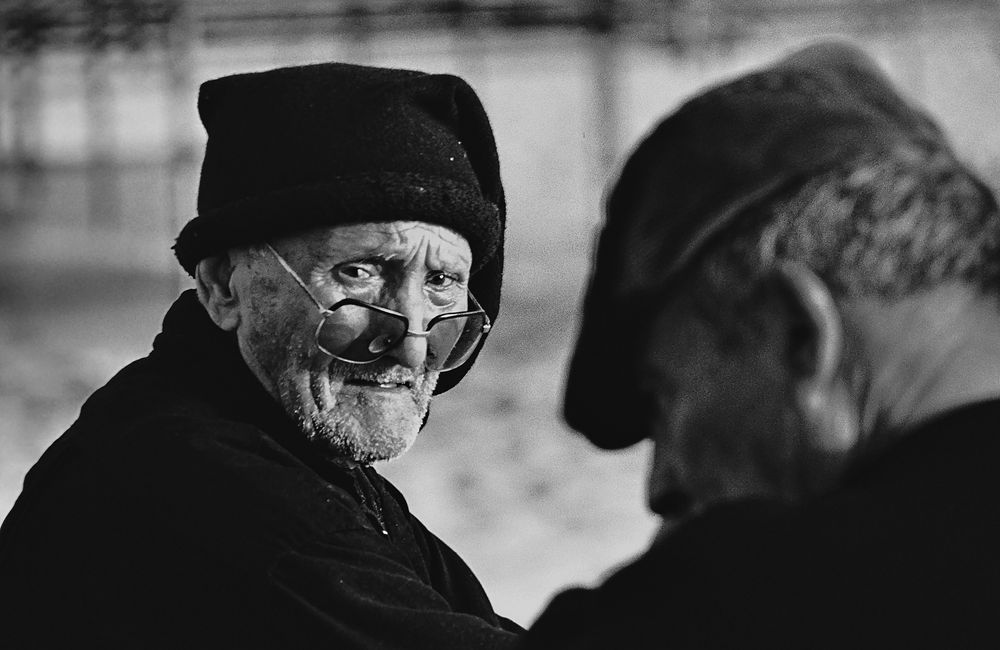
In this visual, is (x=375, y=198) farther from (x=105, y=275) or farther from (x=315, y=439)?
(x=105, y=275)

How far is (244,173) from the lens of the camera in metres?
2.80

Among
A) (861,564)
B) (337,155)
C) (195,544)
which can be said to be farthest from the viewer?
(337,155)

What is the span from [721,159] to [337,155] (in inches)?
51.2

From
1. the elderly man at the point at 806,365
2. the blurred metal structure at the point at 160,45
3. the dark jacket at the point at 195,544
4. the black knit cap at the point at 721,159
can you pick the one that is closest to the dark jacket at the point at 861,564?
the elderly man at the point at 806,365

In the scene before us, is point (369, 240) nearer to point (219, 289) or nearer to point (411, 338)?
point (411, 338)

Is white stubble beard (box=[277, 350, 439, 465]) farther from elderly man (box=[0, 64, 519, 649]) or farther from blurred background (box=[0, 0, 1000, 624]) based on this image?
blurred background (box=[0, 0, 1000, 624])

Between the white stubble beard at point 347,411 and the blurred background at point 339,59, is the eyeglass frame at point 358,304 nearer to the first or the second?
the white stubble beard at point 347,411

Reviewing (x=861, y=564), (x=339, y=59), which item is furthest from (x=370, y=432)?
(x=339, y=59)

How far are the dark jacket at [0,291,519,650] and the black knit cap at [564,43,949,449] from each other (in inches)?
30.7

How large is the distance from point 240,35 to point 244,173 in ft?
50.2

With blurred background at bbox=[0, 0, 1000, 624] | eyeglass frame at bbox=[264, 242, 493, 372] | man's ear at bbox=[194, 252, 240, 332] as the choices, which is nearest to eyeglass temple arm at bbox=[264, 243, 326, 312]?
eyeglass frame at bbox=[264, 242, 493, 372]

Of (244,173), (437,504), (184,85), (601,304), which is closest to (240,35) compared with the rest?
(184,85)

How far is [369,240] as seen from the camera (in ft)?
9.20

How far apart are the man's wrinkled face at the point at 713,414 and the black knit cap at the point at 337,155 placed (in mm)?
1177
